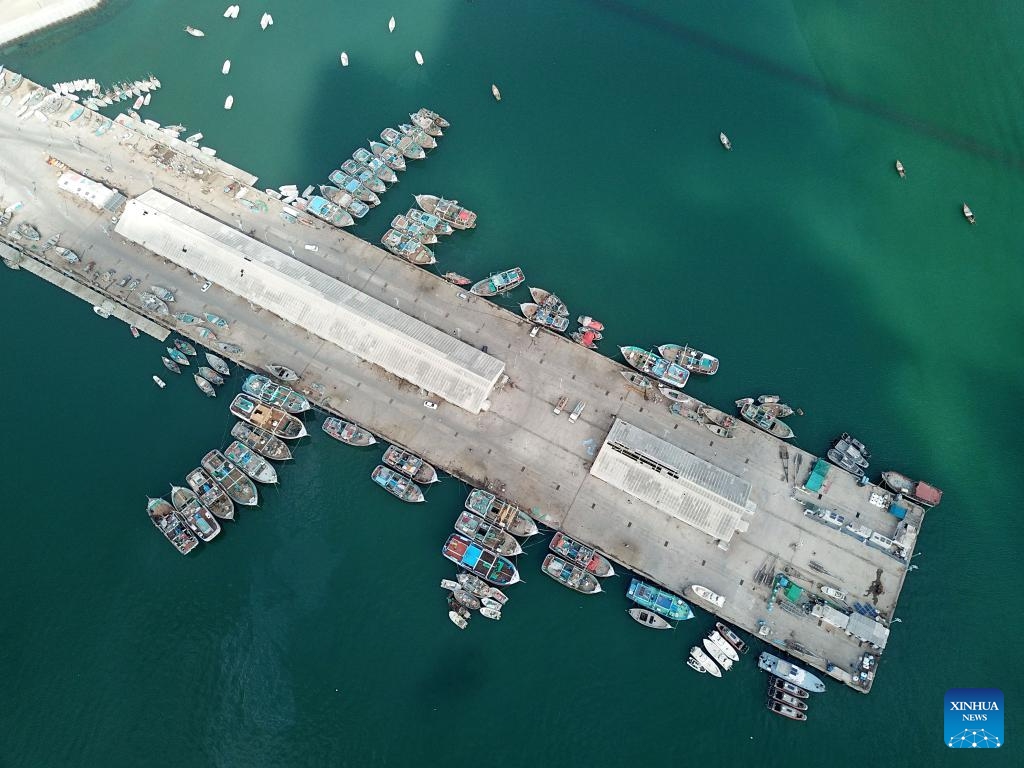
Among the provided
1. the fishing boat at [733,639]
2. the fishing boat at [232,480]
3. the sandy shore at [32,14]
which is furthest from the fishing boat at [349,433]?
the sandy shore at [32,14]

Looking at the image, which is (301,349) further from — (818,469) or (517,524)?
(818,469)

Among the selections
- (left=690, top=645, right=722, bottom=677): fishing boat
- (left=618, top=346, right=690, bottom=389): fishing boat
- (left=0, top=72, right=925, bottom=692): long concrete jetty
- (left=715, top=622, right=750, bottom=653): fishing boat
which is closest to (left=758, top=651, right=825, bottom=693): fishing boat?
(left=0, top=72, right=925, bottom=692): long concrete jetty

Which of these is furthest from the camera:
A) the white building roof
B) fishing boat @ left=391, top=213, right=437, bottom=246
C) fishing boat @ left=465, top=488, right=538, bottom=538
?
fishing boat @ left=391, top=213, right=437, bottom=246

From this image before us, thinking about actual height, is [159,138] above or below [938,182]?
below

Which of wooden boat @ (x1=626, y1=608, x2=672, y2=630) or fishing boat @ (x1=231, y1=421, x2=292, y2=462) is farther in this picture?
fishing boat @ (x1=231, y1=421, x2=292, y2=462)

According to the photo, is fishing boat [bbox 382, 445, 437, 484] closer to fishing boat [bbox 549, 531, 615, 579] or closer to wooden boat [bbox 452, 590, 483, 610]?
wooden boat [bbox 452, 590, 483, 610]

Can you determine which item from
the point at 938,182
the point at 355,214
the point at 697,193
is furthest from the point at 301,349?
the point at 938,182

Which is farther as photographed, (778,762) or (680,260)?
(680,260)
